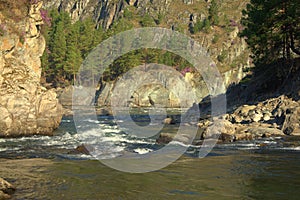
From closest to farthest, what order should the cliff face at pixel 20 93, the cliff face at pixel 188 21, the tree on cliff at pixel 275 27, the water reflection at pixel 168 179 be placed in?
the water reflection at pixel 168 179 < the cliff face at pixel 20 93 < the tree on cliff at pixel 275 27 < the cliff face at pixel 188 21

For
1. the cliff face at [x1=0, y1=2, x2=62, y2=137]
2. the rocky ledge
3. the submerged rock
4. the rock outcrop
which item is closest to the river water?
the submerged rock

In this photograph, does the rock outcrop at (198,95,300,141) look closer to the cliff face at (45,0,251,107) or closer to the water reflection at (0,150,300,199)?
the water reflection at (0,150,300,199)

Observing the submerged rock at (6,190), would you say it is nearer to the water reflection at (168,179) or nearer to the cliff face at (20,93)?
the water reflection at (168,179)

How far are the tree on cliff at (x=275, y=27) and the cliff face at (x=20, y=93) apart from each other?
2318cm

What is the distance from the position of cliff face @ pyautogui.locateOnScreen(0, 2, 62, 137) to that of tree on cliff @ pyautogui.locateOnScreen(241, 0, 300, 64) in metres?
23.2

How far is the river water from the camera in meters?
12.0

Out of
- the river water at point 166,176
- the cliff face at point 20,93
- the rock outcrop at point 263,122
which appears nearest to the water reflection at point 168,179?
the river water at point 166,176

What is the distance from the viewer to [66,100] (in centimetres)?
8606

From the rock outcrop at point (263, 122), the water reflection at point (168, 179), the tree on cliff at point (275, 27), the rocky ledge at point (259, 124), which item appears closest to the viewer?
the water reflection at point (168, 179)

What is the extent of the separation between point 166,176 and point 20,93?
1973 centimetres

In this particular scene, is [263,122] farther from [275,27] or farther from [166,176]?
[166,176]

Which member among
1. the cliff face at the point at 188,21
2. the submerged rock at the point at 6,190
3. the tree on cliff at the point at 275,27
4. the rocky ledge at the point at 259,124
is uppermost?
the cliff face at the point at 188,21

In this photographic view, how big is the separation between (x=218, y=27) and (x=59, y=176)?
133 metres

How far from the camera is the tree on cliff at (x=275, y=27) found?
3625cm
